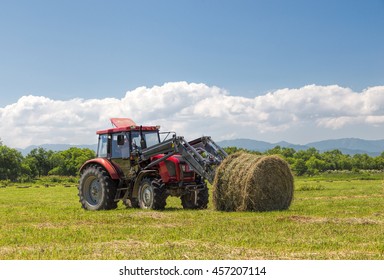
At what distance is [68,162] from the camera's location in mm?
108938

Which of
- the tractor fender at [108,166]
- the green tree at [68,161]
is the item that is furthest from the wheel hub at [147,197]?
the green tree at [68,161]

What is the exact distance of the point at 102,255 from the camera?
8.53 meters

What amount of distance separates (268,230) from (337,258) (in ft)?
10.7

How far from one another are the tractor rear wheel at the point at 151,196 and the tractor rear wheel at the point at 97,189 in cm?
126

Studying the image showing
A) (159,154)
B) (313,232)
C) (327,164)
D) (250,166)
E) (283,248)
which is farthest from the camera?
(327,164)

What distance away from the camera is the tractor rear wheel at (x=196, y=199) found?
1711 cm

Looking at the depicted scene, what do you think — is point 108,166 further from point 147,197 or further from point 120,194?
point 147,197

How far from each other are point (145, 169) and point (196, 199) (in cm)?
192

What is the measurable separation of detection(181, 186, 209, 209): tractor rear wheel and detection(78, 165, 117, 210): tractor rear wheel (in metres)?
2.44

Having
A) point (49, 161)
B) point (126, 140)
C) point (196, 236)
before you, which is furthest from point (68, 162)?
point (196, 236)

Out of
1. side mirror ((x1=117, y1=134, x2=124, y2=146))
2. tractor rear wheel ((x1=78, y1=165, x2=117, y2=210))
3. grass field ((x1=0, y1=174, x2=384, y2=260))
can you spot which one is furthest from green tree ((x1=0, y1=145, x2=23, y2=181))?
grass field ((x1=0, y1=174, x2=384, y2=260))

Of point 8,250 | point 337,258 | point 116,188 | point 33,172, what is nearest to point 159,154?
point 116,188
